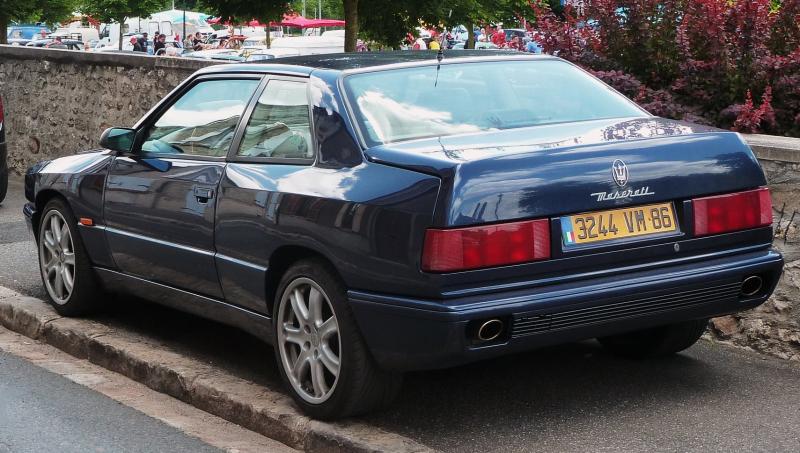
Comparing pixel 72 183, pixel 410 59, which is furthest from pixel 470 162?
pixel 72 183

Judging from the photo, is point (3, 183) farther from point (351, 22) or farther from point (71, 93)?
point (351, 22)

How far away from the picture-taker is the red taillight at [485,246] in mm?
4578

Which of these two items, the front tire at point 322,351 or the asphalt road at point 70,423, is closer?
the front tire at point 322,351

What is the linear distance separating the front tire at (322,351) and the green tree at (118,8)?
61.6 meters

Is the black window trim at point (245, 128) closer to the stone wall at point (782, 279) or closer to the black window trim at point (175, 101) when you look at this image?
the black window trim at point (175, 101)

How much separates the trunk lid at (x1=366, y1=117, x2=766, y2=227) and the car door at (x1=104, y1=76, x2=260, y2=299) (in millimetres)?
1203

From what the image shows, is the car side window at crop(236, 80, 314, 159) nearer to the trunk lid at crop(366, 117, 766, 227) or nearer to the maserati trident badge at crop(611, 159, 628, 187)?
the trunk lid at crop(366, 117, 766, 227)

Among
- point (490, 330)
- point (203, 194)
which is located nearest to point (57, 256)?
point (203, 194)

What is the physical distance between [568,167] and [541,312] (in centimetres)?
56

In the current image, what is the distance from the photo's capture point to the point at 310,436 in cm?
505

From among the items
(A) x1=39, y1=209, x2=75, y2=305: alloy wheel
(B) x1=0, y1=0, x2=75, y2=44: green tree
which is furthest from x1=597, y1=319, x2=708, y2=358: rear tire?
(B) x1=0, y1=0, x2=75, y2=44: green tree

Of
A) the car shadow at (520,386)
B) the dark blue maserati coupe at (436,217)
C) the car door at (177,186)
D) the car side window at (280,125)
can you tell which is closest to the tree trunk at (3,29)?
the car door at (177,186)

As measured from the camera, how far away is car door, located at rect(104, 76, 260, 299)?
5918mm

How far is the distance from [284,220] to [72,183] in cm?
224
